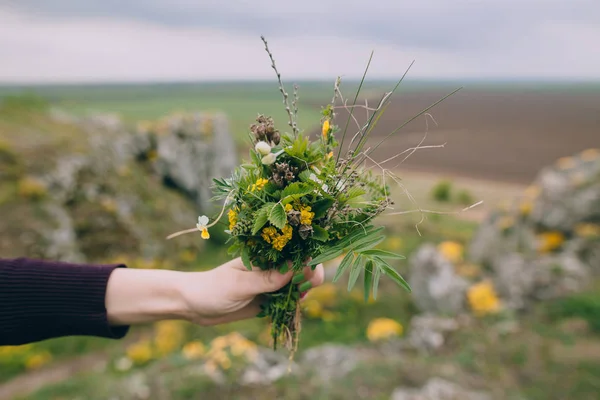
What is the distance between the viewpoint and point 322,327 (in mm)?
7926

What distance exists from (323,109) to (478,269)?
7.48 meters

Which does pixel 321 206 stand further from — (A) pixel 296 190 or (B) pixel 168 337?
(B) pixel 168 337

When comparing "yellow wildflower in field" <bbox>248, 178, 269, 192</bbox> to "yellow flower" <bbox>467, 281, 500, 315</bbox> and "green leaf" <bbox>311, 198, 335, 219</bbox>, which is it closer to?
"green leaf" <bbox>311, 198, 335, 219</bbox>

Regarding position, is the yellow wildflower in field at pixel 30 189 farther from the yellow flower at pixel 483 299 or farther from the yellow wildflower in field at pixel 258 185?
the yellow wildflower in field at pixel 258 185

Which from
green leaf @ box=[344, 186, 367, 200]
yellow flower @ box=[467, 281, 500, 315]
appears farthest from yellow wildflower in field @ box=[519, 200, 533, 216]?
green leaf @ box=[344, 186, 367, 200]

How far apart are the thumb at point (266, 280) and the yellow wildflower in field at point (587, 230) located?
7197 mm

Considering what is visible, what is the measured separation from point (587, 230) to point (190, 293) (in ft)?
24.7

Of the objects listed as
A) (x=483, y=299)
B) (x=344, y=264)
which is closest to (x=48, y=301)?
(x=344, y=264)

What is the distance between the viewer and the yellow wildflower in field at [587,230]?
23.5 feet

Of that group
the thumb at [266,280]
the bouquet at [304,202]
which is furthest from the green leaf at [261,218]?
the thumb at [266,280]

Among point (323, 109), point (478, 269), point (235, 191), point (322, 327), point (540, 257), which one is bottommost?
point (322, 327)

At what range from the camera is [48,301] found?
7.01 ft

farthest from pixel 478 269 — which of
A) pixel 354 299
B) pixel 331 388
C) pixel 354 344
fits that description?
pixel 331 388

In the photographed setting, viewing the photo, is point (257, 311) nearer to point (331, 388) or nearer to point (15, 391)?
point (331, 388)
